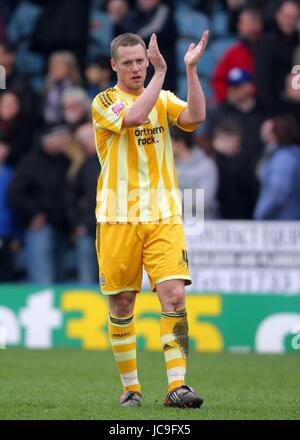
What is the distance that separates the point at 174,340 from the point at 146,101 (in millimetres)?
1541

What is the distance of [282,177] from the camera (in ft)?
43.2

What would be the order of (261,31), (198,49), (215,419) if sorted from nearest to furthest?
(215,419), (198,49), (261,31)

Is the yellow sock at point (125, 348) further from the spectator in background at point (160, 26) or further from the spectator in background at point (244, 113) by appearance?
the spectator in background at point (160, 26)

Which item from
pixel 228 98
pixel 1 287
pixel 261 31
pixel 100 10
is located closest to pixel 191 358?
pixel 1 287

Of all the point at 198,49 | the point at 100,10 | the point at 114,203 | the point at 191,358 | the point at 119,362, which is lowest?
the point at 191,358

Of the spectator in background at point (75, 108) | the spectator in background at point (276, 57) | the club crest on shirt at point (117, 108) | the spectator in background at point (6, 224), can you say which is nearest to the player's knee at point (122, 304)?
the club crest on shirt at point (117, 108)

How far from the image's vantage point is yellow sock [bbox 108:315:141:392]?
7.78 m

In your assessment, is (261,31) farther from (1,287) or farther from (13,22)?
(1,287)

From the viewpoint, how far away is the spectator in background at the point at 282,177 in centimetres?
1317

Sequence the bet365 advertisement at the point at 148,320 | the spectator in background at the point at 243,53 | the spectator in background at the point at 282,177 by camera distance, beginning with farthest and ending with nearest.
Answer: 1. the spectator in background at the point at 243,53
2. the spectator in background at the point at 282,177
3. the bet365 advertisement at the point at 148,320

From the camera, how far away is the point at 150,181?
7672 mm

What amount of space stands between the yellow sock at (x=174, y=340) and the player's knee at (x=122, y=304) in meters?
0.29

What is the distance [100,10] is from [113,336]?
8875 mm

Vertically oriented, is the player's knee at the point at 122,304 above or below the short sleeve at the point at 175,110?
below
